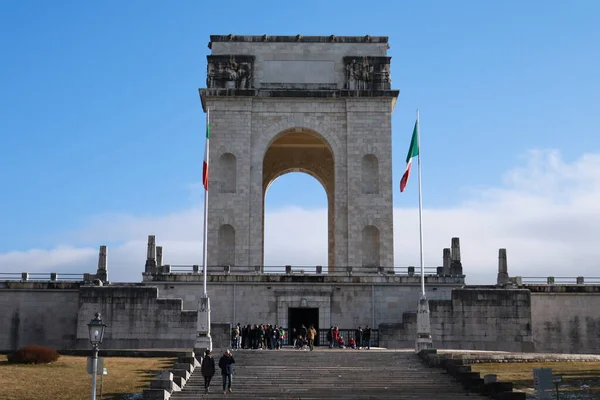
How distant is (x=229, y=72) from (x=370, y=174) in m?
10.5

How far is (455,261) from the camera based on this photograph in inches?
1896

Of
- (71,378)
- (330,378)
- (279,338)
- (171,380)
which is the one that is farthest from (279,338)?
(171,380)

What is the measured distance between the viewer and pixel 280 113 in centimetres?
5331

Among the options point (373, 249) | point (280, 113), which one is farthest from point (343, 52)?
point (373, 249)

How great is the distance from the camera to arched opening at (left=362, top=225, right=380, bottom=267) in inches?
2026

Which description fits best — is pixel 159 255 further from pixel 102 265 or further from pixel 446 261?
pixel 446 261

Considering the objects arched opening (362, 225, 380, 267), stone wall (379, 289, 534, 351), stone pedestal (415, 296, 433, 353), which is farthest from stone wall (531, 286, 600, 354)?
stone pedestal (415, 296, 433, 353)

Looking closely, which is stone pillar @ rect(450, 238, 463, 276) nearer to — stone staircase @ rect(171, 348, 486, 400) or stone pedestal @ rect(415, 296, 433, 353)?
stone pedestal @ rect(415, 296, 433, 353)

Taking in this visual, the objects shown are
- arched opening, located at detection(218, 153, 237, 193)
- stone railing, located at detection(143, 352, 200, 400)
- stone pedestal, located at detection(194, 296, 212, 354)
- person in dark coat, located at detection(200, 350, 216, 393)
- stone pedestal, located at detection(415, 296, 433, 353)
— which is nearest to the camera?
stone railing, located at detection(143, 352, 200, 400)

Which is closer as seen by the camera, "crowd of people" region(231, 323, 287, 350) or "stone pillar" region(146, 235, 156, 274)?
"crowd of people" region(231, 323, 287, 350)

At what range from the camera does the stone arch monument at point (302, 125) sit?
169ft

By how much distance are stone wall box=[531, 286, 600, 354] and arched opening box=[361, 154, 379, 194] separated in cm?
1100

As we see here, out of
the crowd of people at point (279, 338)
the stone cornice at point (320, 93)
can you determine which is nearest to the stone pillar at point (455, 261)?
the crowd of people at point (279, 338)

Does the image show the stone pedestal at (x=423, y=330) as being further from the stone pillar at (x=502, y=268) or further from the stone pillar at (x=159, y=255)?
the stone pillar at (x=159, y=255)
